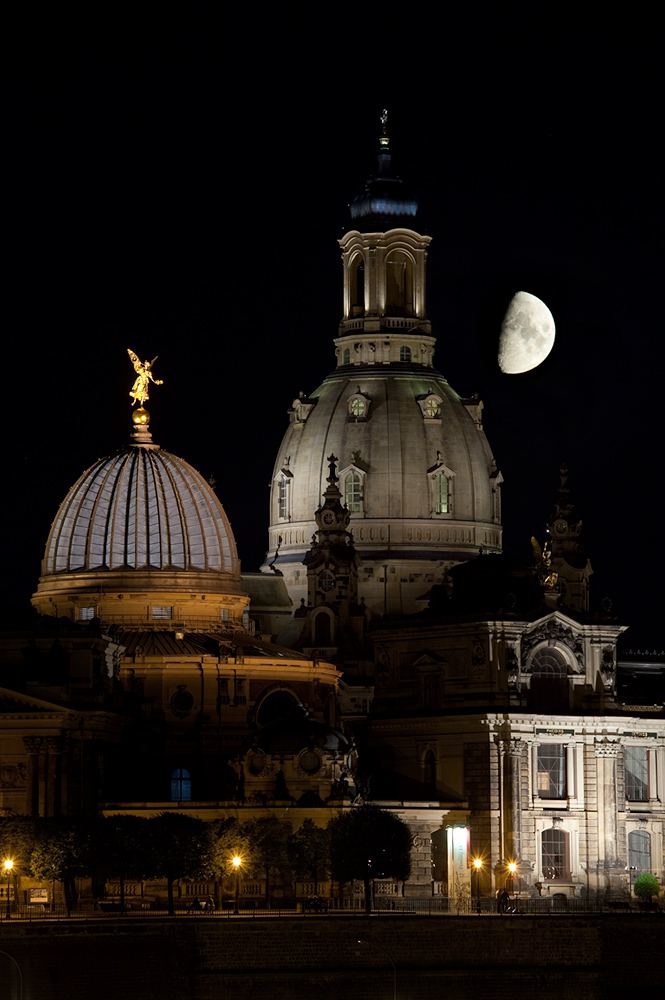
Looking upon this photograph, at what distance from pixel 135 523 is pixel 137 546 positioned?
1.38 metres

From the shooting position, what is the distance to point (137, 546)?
16150 cm

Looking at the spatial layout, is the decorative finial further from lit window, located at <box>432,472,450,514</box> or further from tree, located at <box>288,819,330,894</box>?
tree, located at <box>288,819,330,894</box>

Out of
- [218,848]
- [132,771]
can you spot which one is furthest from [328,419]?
[218,848]

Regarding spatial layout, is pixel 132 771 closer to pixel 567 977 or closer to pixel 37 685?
pixel 37 685

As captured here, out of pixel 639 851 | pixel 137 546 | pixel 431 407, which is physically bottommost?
pixel 639 851

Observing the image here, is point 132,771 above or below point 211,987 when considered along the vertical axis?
above

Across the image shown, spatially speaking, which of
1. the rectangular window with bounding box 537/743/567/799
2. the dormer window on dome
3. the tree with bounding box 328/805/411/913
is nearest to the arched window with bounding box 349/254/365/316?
the dormer window on dome

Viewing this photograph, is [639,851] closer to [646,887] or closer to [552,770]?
[552,770]

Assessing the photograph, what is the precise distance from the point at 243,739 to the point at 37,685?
545 inches

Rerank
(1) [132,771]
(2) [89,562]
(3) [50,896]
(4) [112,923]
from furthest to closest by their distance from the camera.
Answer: (2) [89,562]
(1) [132,771]
(3) [50,896]
(4) [112,923]

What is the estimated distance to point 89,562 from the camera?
6373 inches

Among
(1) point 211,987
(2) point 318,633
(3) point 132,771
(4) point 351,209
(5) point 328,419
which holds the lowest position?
(1) point 211,987

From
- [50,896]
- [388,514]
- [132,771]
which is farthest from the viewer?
[388,514]

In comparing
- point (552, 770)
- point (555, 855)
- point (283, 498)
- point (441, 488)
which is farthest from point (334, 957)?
point (283, 498)
